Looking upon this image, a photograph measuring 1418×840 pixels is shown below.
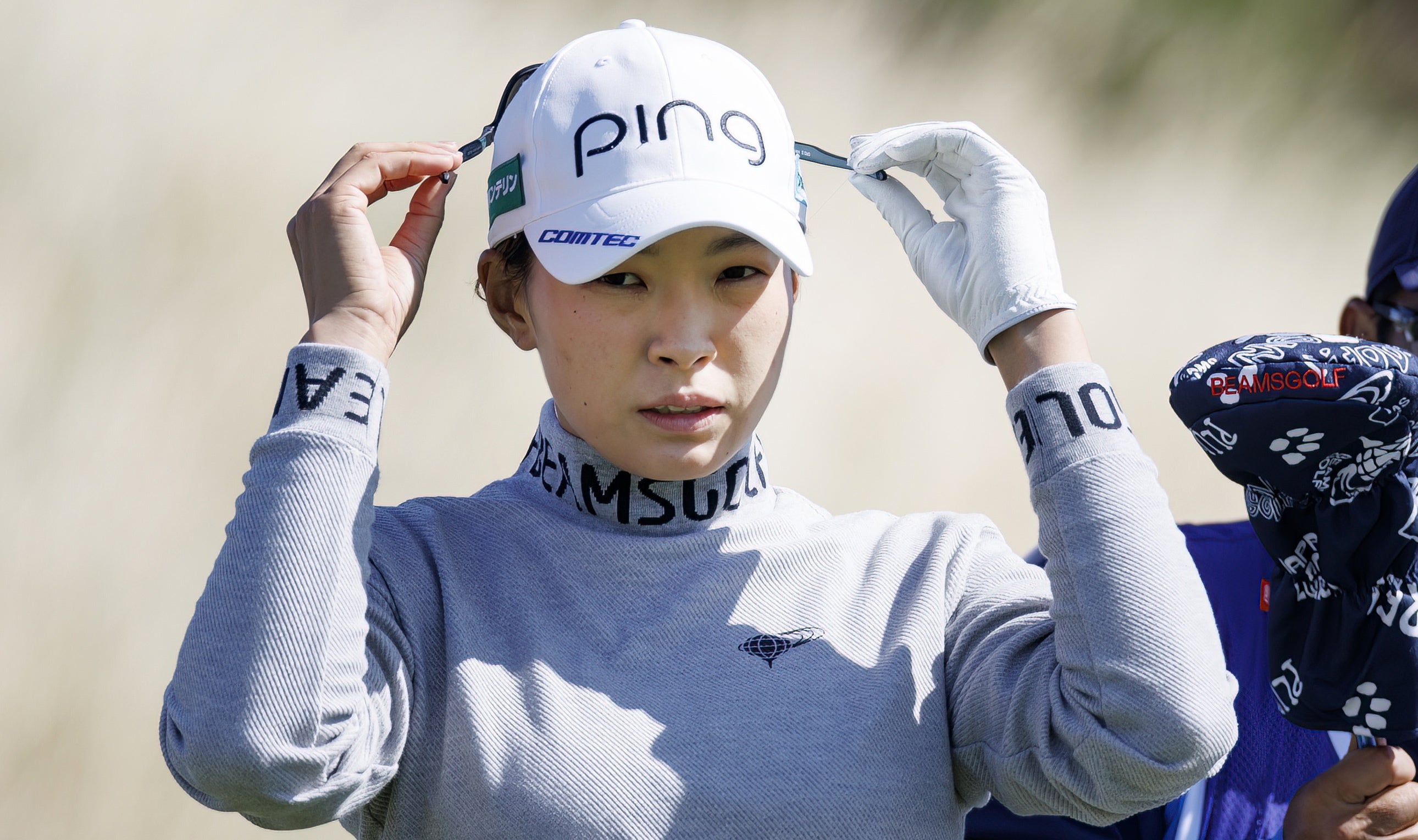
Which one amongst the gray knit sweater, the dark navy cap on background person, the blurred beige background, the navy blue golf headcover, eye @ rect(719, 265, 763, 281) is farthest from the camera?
the blurred beige background

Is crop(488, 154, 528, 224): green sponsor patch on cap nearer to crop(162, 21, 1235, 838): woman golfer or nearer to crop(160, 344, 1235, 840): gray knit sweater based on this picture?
crop(162, 21, 1235, 838): woman golfer

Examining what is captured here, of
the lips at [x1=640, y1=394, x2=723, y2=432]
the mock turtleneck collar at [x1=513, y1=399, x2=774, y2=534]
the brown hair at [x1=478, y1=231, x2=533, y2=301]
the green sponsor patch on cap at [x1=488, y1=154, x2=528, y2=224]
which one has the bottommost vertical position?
the mock turtleneck collar at [x1=513, y1=399, x2=774, y2=534]

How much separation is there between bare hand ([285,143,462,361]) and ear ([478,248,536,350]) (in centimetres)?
6

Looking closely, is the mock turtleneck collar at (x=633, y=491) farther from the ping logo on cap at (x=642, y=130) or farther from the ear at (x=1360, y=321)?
the ear at (x=1360, y=321)

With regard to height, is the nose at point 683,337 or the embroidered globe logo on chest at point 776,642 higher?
the nose at point 683,337

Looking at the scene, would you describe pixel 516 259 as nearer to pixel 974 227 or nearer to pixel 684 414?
pixel 684 414

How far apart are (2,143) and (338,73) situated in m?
0.61

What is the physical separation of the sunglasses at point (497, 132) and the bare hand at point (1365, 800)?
82 cm

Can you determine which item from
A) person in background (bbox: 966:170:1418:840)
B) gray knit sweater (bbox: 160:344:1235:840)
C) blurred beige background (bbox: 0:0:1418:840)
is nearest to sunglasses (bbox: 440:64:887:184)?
gray knit sweater (bbox: 160:344:1235:840)

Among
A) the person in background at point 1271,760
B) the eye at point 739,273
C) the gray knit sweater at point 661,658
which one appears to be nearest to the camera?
the gray knit sweater at point 661,658

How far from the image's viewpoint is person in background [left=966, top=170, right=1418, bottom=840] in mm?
1370

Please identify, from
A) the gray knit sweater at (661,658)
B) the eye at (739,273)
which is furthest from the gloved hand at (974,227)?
the eye at (739,273)

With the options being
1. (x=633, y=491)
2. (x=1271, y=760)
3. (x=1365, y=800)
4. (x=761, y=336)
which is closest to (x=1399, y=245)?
(x=1271, y=760)

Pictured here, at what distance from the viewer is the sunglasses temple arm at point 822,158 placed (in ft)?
4.75
